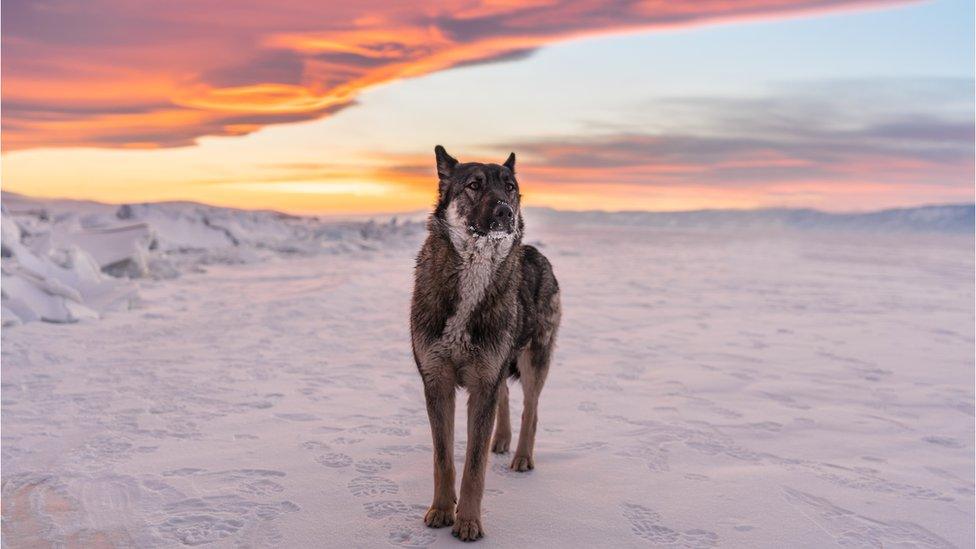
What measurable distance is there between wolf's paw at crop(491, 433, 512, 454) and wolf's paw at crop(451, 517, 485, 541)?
138 cm

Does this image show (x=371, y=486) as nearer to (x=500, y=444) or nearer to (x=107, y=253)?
(x=500, y=444)

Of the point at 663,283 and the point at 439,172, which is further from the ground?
the point at 439,172

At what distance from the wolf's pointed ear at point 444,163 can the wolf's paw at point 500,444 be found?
7.20 ft

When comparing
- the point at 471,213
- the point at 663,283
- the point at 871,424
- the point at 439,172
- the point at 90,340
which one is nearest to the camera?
the point at 471,213

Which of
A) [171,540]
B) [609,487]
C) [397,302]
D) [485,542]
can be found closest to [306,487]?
[171,540]

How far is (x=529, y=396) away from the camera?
5.02 meters

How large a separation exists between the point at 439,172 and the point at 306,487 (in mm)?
2379

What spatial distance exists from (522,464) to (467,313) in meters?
1.54

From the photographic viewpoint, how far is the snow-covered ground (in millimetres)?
4145

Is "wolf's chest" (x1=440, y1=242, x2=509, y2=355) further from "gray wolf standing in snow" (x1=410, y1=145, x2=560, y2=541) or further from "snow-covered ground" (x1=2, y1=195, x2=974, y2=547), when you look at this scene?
"snow-covered ground" (x1=2, y1=195, x2=974, y2=547)

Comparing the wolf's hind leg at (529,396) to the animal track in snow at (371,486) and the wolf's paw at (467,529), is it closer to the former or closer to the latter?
the animal track in snow at (371,486)

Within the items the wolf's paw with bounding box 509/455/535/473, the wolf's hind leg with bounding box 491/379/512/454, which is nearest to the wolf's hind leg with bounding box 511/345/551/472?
the wolf's paw with bounding box 509/455/535/473

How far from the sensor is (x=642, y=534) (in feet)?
13.1

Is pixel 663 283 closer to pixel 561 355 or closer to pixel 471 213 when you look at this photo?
pixel 561 355
